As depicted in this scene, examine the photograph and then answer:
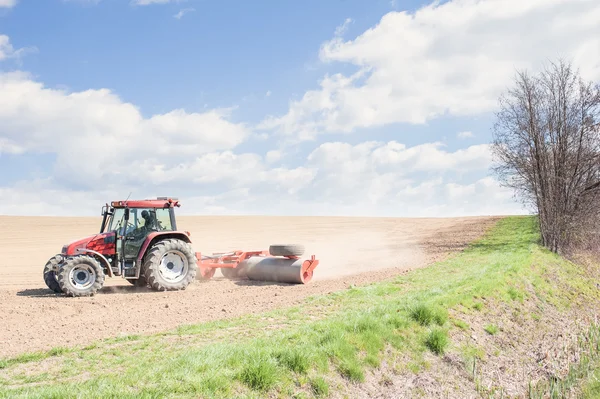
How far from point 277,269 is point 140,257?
4.38m

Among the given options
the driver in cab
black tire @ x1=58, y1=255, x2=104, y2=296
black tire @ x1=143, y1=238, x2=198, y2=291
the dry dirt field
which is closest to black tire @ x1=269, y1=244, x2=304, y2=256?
the dry dirt field

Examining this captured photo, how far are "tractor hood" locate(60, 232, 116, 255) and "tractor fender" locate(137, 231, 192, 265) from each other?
908mm

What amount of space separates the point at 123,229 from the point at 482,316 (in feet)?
35.0

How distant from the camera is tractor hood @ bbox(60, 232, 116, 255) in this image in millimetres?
15448

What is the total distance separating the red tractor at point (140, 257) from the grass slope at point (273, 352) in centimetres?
369

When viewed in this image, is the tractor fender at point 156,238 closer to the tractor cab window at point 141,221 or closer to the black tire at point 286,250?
the tractor cab window at point 141,221

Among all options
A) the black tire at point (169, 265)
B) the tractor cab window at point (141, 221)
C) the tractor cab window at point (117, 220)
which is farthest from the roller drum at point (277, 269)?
the tractor cab window at point (117, 220)

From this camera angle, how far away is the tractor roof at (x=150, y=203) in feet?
52.3

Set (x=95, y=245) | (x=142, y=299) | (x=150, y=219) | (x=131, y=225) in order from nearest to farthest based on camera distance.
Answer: (x=142, y=299), (x=95, y=245), (x=131, y=225), (x=150, y=219)

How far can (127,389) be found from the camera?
6.24 m

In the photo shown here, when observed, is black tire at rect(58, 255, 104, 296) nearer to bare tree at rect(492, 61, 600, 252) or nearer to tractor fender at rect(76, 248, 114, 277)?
tractor fender at rect(76, 248, 114, 277)

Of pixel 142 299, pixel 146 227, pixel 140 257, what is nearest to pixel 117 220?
pixel 146 227

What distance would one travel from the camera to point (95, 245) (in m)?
15.6

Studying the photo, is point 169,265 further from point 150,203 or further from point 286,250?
point 286,250
